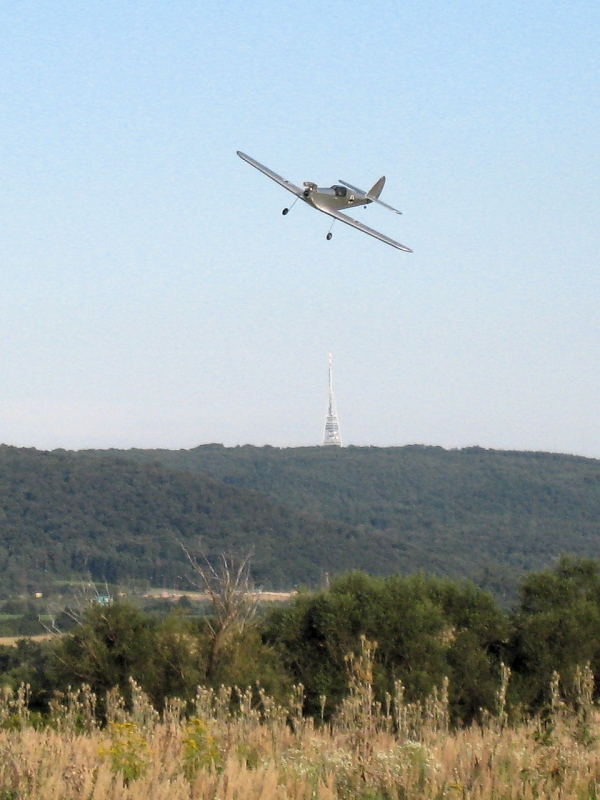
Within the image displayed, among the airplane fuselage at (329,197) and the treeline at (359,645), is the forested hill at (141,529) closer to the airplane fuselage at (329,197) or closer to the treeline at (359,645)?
the treeline at (359,645)

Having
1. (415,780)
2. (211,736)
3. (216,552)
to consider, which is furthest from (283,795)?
(216,552)

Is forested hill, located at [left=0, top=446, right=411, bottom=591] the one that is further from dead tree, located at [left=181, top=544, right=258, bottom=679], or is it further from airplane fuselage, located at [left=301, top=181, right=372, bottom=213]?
airplane fuselage, located at [left=301, top=181, right=372, bottom=213]

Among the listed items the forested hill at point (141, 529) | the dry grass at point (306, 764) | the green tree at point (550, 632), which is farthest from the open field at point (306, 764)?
the forested hill at point (141, 529)

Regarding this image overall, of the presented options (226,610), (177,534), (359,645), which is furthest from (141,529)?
(226,610)

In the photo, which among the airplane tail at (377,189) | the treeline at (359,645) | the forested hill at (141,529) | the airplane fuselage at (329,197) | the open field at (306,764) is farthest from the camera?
the forested hill at (141,529)

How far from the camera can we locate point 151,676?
3369cm

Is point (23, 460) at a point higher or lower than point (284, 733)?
higher

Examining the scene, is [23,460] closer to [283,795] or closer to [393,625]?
[393,625]

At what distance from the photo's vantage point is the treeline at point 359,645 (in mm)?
33781

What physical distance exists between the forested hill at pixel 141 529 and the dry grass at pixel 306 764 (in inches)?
4721

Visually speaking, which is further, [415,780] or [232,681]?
[232,681]

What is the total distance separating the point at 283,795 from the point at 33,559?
141 m

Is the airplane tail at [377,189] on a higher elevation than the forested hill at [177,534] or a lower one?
higher

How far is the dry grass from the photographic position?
9.76 meters
